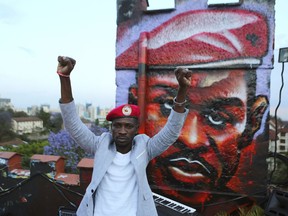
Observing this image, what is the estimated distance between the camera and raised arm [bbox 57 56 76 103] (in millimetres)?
1565

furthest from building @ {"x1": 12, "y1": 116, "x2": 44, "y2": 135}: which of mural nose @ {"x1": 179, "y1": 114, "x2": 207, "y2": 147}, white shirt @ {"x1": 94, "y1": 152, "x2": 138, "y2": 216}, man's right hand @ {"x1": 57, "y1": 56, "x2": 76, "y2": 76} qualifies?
man's right hand @ {"x1": 57, "y1": 56, "x2": 76, "y2": 76}

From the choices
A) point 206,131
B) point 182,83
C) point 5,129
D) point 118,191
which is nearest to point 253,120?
point 206,131

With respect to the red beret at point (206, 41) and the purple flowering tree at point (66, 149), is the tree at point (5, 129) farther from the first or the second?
the red beret at point (206, 41)

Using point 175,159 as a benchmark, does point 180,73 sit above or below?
above

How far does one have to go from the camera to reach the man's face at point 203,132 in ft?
12.8

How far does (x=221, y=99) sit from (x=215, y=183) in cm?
136

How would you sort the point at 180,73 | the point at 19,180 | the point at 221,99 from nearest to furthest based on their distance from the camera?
the point at 180,73 → the point at 221,99 → the point at 19,180

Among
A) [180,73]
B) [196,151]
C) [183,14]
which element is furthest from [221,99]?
[180,73]

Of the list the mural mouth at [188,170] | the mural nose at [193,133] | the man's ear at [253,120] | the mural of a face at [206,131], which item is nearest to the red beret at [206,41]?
the mural of a face at [206,131]

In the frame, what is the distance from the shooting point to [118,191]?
5.72 ft

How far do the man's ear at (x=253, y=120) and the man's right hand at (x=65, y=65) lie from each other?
311 centimetres

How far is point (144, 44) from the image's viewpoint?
4.16 m

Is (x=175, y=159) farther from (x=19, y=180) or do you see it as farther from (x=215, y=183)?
(x=19, y=180)

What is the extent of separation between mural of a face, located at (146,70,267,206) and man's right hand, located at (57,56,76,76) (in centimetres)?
274
